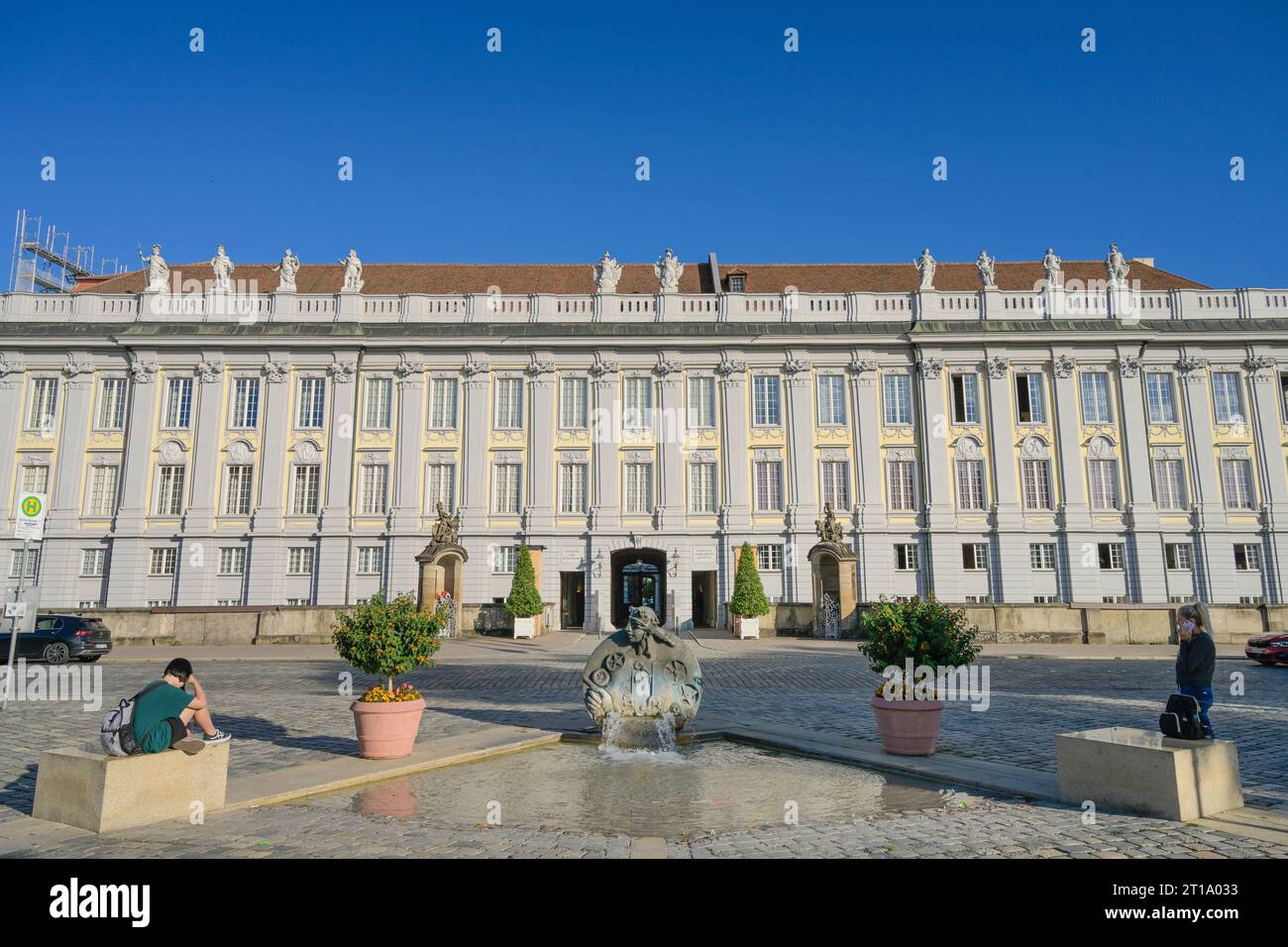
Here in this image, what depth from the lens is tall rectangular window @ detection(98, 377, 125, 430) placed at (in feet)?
114

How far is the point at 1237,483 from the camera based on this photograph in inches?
1328

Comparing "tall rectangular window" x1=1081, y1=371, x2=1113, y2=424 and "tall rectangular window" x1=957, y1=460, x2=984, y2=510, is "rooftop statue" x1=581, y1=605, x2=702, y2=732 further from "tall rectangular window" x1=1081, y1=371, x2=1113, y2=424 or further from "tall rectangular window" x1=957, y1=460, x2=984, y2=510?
"tall rectangular window" x1=1081, y1=371, x2=1113, y2=424

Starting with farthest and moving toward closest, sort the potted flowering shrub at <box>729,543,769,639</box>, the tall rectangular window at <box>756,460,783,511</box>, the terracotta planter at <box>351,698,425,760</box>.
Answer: the tall rectangular window at <box>756,460,783,511</box> → the potted flowering shrub at <box>729,543,769,639</box> → the terracotta planter at <box>351,698,425,760</box>

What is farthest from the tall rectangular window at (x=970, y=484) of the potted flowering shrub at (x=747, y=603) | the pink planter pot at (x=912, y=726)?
the pink planter pot at (x=912, y=726)

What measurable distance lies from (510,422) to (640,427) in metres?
5.80

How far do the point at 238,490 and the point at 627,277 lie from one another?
2071 centimetres

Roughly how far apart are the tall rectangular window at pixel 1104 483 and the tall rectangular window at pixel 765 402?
13.7m

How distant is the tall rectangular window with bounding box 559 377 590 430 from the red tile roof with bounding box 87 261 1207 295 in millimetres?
5629

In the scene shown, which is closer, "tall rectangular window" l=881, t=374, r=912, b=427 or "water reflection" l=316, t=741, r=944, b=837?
"water reflection" l=316, t=741, r=944, b=837

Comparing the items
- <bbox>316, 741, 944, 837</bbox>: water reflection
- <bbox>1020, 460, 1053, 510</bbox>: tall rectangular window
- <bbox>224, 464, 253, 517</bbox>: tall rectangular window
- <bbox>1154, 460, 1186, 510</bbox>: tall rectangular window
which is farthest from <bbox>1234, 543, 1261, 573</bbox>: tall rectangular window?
<bbox>224, 464, 253, 517</bbox>: tall rectangular window

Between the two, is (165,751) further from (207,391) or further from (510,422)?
(207,391)

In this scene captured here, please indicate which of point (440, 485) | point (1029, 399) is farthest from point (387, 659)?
point (1029, 399)

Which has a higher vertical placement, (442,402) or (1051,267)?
(1051,267)

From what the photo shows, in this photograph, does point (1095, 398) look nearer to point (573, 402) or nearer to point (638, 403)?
point (638, 403)
